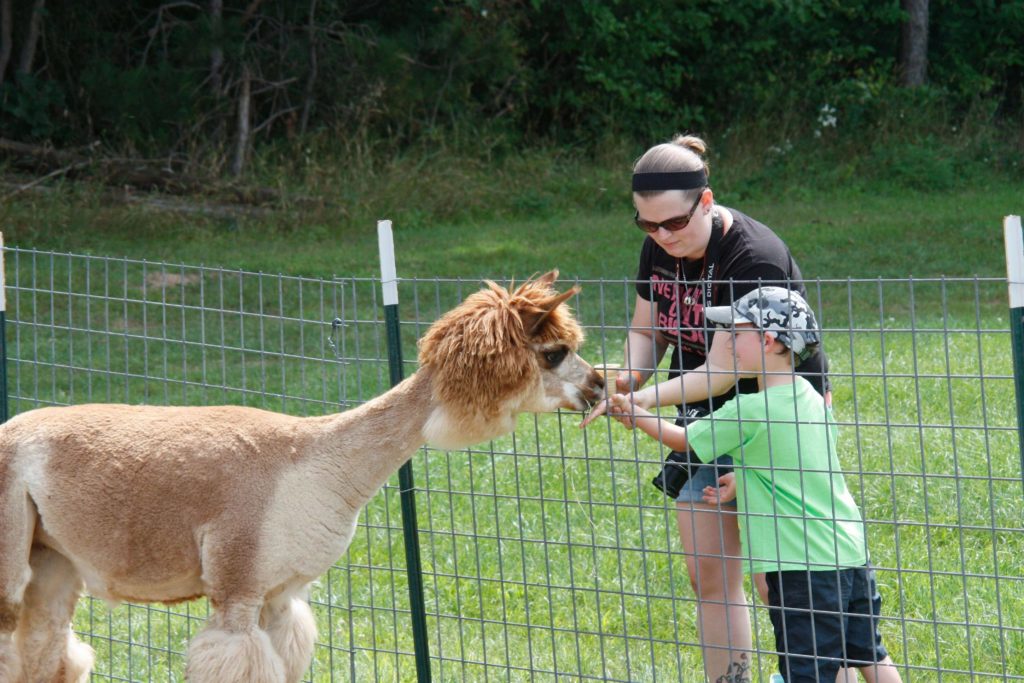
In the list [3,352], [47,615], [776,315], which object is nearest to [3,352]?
[3,352]

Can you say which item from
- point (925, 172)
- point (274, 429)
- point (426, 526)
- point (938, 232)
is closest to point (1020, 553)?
point (426, 526)

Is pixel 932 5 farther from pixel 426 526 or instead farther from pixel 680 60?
pixel 426 526

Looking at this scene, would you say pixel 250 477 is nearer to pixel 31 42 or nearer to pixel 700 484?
pixel 700 484

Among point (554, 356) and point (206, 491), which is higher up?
point (554, 356)

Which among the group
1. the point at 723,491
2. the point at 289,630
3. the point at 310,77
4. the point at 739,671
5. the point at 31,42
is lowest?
the point at 739,671

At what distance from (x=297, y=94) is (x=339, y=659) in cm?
1208

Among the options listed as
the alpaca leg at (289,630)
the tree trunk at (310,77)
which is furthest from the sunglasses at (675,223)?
the tree trunk at (310,77)

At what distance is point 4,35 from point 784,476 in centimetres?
1342

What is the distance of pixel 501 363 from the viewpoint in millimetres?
3188

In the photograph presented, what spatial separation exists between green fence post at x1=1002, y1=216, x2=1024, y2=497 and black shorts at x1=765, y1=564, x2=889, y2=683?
65 centimetres

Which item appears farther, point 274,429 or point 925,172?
point 925,172

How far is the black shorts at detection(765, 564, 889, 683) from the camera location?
11.1 ft

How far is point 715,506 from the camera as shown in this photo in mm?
3658

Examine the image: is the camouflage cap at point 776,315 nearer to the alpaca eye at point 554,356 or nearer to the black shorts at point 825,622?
the alpaca eye at point 554,356
